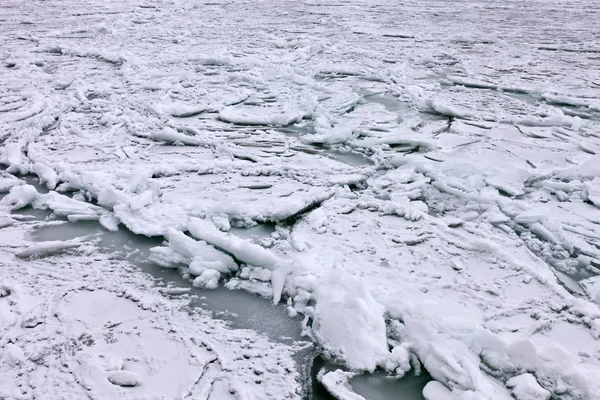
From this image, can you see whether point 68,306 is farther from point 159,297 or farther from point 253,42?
point 253,42

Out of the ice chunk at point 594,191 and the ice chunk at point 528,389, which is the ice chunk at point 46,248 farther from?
the ice chunk at point 594,191

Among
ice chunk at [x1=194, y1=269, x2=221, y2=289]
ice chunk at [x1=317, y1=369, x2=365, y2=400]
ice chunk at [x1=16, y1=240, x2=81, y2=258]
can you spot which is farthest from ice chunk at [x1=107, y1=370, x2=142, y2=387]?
ice chunk at [x1=16, y1=240, x2=81, y2=258]

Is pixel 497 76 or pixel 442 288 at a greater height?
pixel 497 76

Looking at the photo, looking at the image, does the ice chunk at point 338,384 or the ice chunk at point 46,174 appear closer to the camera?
the ice chunk at point 338,384

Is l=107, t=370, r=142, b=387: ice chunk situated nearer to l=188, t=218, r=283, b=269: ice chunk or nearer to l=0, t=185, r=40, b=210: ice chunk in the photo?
l=188, t=218, r=283, b=269: ice chunk

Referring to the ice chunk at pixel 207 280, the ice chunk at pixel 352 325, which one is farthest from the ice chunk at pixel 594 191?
the ice chunk at pixel 207 280

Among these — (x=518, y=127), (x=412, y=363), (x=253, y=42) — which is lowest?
(x=412, y=363)

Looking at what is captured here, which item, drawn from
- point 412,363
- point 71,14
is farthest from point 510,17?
point 412,363
